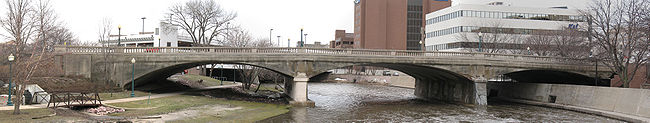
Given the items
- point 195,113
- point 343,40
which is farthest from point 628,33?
point 343,40

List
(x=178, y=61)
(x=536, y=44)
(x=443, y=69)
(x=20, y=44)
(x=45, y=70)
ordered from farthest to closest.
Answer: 1. (x=536, y=44)
2. (x=443, y=69)
3. (x=178, y=61)
4. (x=45, y=70)
5. (x=20, y=44)

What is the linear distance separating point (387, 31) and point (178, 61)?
98.2m

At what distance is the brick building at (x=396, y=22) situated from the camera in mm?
130500

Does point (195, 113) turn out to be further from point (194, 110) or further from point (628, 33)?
point (628, 33)

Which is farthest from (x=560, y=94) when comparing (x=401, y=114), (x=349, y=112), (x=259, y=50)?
(x=259, y=50)

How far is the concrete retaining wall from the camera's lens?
31.0 meters

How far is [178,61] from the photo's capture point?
38.3 metres

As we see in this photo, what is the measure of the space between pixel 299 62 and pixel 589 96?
22724mm

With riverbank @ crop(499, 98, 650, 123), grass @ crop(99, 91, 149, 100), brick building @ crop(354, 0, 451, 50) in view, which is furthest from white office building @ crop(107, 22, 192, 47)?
riverbank @ crop(499, 98, 650, 123)

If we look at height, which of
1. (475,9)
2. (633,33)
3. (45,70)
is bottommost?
(45,70)

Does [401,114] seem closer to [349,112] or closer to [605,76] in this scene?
[349,112]

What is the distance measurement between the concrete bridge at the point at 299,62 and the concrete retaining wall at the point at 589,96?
2782 millimetres

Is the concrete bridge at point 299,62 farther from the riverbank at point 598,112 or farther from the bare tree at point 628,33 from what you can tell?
the bare tree at point 628,33

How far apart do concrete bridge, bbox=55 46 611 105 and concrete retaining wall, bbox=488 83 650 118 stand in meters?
2.78
